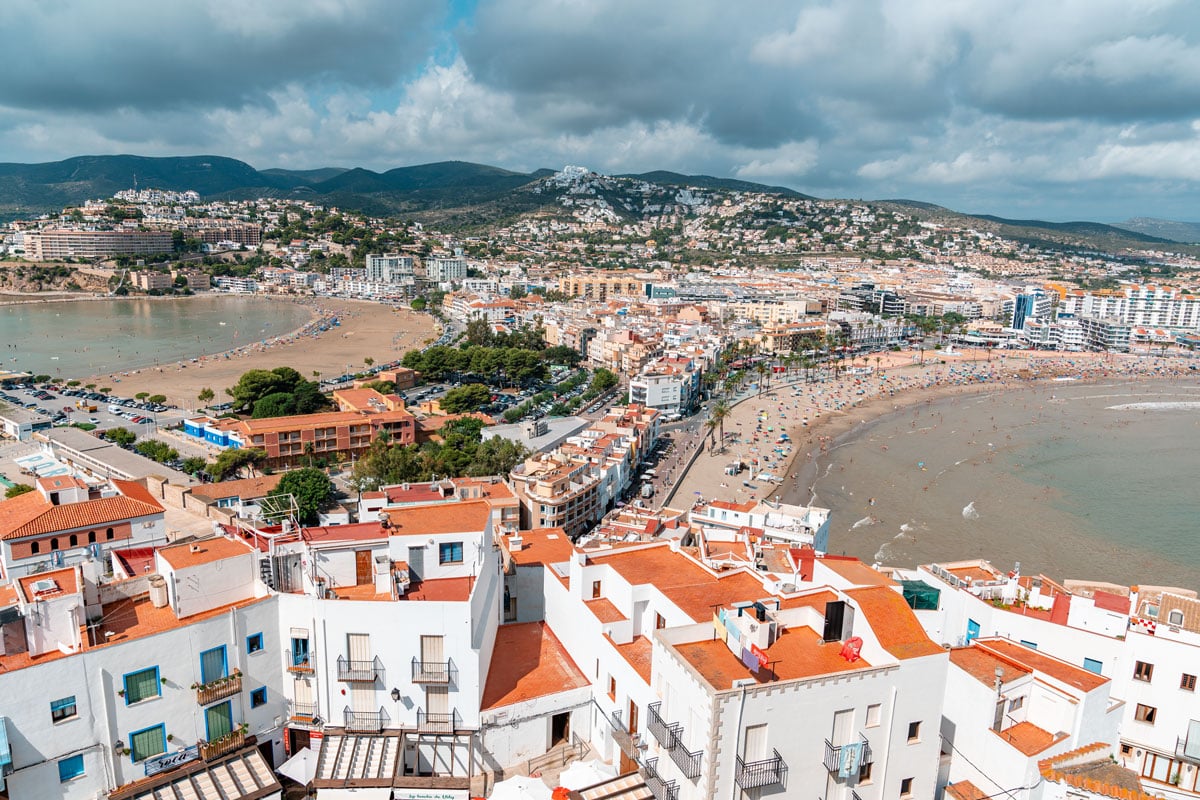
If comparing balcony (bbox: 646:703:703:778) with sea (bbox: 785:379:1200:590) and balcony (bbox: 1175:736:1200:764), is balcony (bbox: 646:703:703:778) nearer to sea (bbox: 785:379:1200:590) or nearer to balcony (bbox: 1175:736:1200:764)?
balcony (bbox: 1175:736:1200:764)

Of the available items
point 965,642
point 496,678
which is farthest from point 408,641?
point 965,642

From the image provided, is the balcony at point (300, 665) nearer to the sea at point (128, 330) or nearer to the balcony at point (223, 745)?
the balcony at point (223, 745)

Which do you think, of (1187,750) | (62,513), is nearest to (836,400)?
(1187,750)

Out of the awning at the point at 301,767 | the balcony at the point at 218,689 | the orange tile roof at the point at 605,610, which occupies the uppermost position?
the orange tile roof at the point at 605,610

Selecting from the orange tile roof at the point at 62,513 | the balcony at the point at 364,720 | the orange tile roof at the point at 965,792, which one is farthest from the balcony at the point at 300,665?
the orange tile roof at the point at 62,513

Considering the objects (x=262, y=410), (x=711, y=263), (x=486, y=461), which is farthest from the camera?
(x=711, y=263)

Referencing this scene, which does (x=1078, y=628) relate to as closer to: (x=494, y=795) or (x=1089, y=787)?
(x=1089, y=787)

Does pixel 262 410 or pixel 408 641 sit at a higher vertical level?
pixel 408 641
